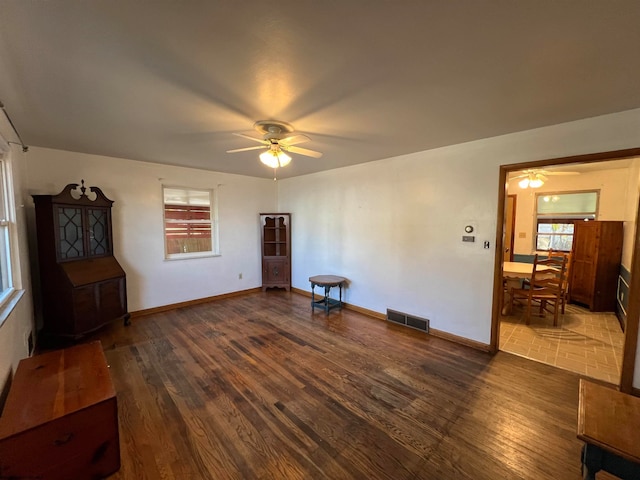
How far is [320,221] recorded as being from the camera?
16.3ft

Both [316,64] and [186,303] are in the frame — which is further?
[186,303]

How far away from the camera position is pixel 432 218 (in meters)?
3.44

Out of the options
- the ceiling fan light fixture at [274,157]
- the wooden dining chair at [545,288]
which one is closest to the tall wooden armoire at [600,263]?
the wooden dining chair at [545,288]

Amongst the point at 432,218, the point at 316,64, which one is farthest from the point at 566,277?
the point at 316,64

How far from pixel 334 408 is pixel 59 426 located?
5.55ft

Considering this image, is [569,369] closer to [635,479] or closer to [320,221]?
[635,479]

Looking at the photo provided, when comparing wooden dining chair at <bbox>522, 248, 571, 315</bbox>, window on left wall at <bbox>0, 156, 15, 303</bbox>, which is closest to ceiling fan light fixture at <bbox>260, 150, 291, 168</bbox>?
window on left wall at <bbox>0, 156, 15, 303</bbox>

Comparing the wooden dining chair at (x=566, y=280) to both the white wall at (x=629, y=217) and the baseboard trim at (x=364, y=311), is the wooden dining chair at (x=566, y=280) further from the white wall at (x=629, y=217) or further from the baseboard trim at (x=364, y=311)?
the baseboard trim at (x=364, y=311)

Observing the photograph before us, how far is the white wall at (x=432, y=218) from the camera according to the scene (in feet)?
8.52

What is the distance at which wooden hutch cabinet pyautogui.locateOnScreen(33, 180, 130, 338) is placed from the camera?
9.92 feet

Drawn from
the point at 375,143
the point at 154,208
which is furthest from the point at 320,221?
the point at 154,208

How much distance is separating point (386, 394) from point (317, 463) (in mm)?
884

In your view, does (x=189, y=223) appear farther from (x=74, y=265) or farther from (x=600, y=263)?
(x=600, y=263)

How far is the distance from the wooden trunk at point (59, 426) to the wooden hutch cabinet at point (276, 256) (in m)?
3.84
